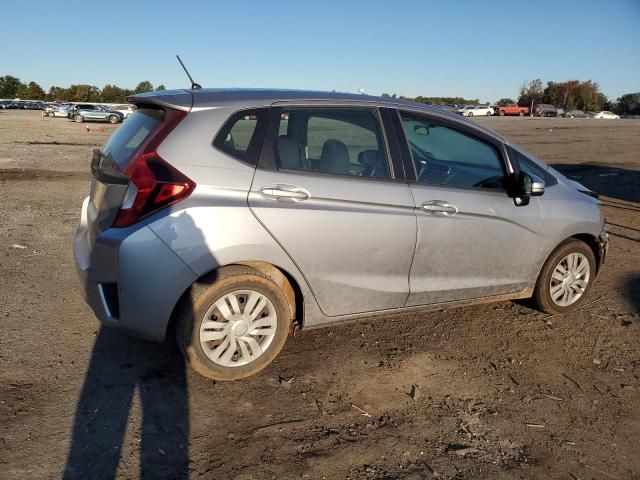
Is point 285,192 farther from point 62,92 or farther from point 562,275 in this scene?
point 62,92

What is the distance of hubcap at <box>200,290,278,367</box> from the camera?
332 centimetres

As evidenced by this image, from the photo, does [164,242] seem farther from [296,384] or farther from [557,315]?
[557,315]

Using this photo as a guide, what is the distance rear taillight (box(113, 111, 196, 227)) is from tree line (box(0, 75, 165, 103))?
102 m

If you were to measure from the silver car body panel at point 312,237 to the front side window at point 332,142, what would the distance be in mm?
80

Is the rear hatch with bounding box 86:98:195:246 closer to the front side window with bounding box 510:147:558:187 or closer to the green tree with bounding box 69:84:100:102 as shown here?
the front side window with bounding box 510:147:558:187

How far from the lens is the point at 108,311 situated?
129 inches

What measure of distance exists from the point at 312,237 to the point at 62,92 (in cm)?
11603

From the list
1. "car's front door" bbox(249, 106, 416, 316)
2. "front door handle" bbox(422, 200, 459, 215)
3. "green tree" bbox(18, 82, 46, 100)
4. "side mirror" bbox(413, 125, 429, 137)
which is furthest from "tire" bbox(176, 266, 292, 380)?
"green tree" bbox(18, 82, 46, 100)

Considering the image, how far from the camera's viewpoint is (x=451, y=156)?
4.30 m

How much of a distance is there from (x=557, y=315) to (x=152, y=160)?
3.61m

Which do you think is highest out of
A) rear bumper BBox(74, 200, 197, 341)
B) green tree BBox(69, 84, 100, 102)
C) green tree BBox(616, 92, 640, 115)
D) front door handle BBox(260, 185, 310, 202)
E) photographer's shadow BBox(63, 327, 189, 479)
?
green tree BBox(616, 92, 640, 115)

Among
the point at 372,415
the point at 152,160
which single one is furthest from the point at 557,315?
the point at 152,160

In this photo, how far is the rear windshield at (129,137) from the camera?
130 inches

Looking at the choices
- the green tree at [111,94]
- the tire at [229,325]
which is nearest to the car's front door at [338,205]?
the tire at [229,325]
